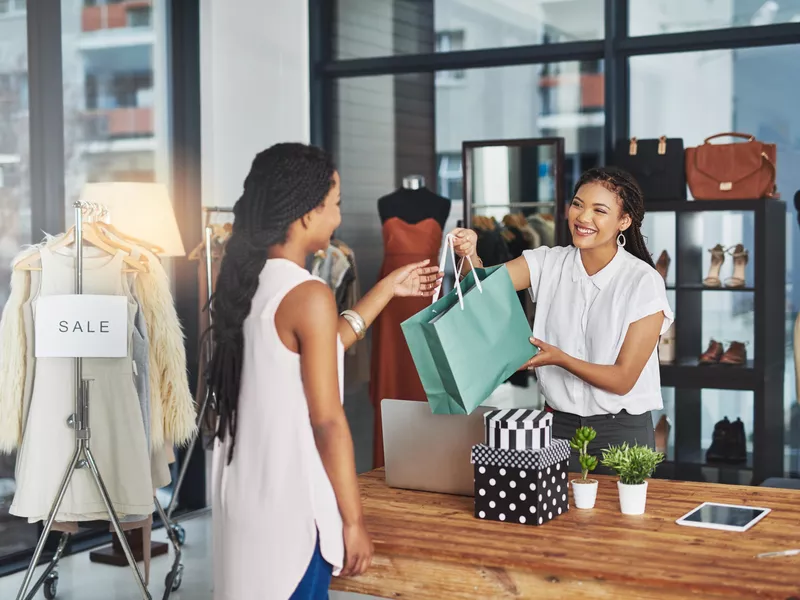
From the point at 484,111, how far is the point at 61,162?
2.23 metres

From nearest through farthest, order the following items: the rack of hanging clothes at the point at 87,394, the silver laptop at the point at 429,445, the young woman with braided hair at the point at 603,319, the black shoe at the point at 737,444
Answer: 1. the silver laptop at the point at 429,445
2. the young woman with braided hair at the point at 603,319
3. the rack of hanging clothes at the point at 87,394
4. the black shoe at the point at 737,444

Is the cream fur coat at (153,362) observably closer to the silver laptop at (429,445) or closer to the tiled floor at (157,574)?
the tiled floor at (157,574)

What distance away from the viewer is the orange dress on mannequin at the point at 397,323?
5332mm

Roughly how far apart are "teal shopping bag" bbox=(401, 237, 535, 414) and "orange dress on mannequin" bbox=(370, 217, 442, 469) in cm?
263

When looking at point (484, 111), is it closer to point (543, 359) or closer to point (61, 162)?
point (61, 162)

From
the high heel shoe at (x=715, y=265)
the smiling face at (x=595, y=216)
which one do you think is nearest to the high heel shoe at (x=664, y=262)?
the high heel shoe at (x=715, y=265)

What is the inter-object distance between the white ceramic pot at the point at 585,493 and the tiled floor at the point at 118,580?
219 centimetres

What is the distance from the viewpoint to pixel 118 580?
176 inches

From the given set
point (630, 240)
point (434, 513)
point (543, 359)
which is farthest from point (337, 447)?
point (630, 240)

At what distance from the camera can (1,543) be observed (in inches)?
181

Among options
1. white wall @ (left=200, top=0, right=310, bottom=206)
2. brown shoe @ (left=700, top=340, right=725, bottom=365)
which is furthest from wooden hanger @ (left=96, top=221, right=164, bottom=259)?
brown shoe @ (left=700, top=340, right=725, bottom=365)

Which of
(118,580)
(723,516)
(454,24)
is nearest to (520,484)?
(723,516)

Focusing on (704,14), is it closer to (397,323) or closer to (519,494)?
(397,323)

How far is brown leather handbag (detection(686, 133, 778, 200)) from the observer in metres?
4.88
